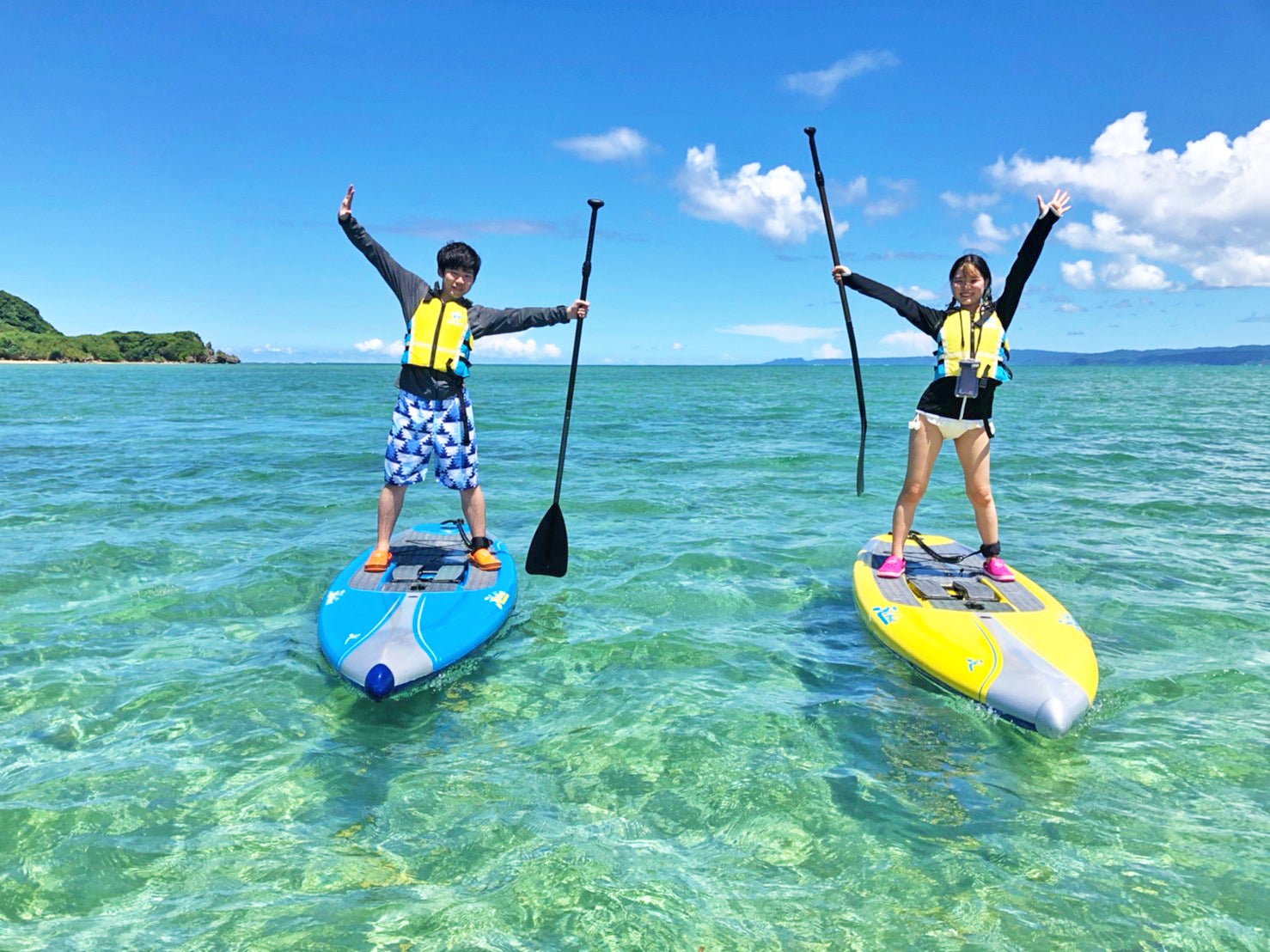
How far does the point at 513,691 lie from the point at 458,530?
8.33ft

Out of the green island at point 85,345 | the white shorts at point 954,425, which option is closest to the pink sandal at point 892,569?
the white shorts at point 954,425

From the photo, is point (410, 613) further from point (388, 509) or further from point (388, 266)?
point (388, 266)

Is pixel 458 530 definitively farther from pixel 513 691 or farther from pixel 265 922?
pixel 265 922

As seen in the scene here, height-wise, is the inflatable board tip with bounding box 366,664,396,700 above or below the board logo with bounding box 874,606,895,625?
below

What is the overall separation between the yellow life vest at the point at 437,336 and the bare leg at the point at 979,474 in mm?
4183

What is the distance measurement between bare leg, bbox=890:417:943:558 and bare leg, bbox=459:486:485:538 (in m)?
3.68

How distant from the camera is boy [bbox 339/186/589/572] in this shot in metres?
6.42

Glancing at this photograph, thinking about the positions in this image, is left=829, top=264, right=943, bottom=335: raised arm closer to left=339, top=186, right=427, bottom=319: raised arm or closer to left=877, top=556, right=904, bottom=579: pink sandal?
left=877, top=556, right=904, bottom=579: pink sandal

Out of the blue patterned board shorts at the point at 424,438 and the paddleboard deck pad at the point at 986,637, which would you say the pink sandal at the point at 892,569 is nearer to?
the paddleboard deck pad at the point at 986,637

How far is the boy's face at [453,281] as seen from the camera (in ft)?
21.4

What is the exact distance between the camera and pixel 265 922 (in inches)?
131

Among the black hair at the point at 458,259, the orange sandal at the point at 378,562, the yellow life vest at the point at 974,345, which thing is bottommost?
the orange sandal at the point at 378,562

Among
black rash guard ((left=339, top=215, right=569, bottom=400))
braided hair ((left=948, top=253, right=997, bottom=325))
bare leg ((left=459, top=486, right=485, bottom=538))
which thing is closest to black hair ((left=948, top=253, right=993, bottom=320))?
braided hair ((left=948, top=253, right=997, bottom=325))

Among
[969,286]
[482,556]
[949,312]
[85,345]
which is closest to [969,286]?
[969,286]
